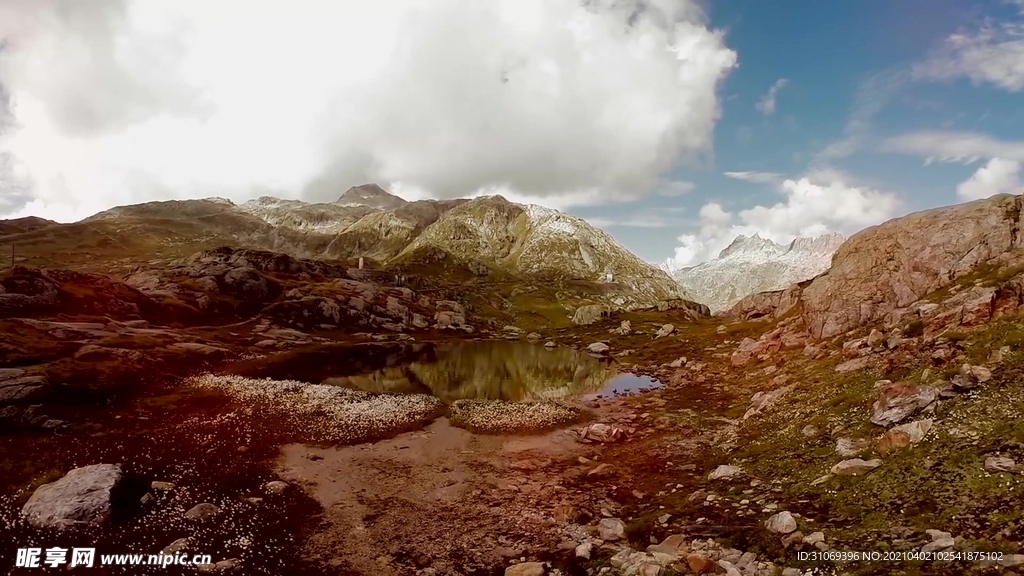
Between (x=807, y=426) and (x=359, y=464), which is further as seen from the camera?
(x=359, y=464)

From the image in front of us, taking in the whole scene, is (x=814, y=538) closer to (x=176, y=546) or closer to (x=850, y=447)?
(x=850, y=447)

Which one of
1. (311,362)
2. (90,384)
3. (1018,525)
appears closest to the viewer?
(1018,525)

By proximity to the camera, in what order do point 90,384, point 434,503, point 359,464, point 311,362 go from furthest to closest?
point 311,362
point 90,384
point 359,464
point 434,503

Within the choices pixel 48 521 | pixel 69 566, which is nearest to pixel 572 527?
pixel 69 566

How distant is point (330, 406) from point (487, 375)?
142 feet

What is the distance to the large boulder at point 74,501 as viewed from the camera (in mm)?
31469

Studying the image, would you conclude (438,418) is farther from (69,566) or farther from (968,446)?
(968,446)

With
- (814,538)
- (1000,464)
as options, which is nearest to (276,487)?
(814,538)

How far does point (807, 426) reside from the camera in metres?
38.7

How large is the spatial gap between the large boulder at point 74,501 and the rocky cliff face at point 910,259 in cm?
7579

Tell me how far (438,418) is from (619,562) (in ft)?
138

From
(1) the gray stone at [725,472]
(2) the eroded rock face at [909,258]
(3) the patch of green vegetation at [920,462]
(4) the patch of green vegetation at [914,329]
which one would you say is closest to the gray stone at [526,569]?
(3) the patch of green vegetation at [920,462]

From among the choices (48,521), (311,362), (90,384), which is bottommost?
(48,521)

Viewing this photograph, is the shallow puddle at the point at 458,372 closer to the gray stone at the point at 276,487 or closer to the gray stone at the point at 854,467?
the gray stone at the point at 276,487
